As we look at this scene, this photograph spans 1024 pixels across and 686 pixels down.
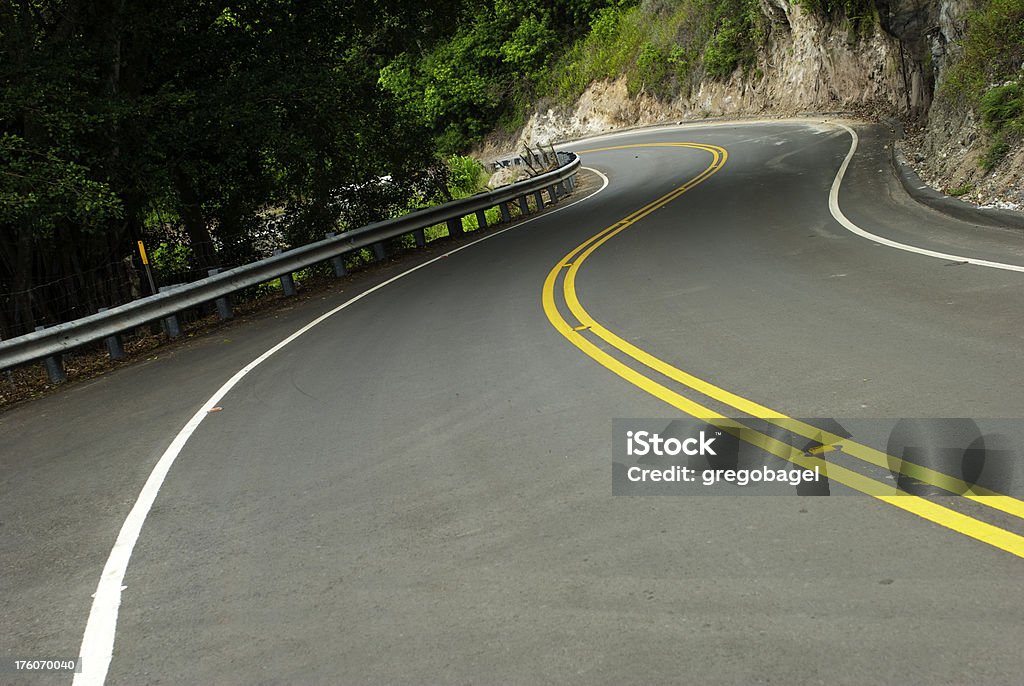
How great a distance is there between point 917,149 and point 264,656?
20139mm

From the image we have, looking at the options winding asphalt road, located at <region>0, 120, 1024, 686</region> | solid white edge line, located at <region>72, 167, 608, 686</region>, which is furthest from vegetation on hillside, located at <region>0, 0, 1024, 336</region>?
solid white edge line, located at <region>72, 167, 608, 686</region>

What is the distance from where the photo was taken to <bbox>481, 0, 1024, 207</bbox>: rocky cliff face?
18016 millimetres

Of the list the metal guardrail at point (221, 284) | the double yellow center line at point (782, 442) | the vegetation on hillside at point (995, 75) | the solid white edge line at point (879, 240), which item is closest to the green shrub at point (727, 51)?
the metal guardrail at point (221, 284)

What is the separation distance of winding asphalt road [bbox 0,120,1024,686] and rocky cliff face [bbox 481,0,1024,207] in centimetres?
570

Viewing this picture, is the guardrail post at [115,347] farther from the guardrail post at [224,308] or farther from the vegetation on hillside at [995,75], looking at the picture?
the vegetation on hillside at [995,75]

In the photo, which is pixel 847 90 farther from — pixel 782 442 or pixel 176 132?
pixel 782 442

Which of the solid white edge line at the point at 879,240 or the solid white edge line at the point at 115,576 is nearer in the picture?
the solid white edge line at the point at 115,576

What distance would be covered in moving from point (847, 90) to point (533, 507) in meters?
34.5

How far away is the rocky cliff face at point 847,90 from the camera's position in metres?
18.0

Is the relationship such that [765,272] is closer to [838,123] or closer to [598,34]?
[838,123]

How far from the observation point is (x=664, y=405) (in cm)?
709

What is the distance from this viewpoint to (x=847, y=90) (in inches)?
1421

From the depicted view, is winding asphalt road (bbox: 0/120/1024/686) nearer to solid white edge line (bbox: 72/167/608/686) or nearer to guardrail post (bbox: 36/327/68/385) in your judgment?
solid white edge line (bbox: 72/167/608/686)

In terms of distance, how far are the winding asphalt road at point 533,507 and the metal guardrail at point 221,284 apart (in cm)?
96
